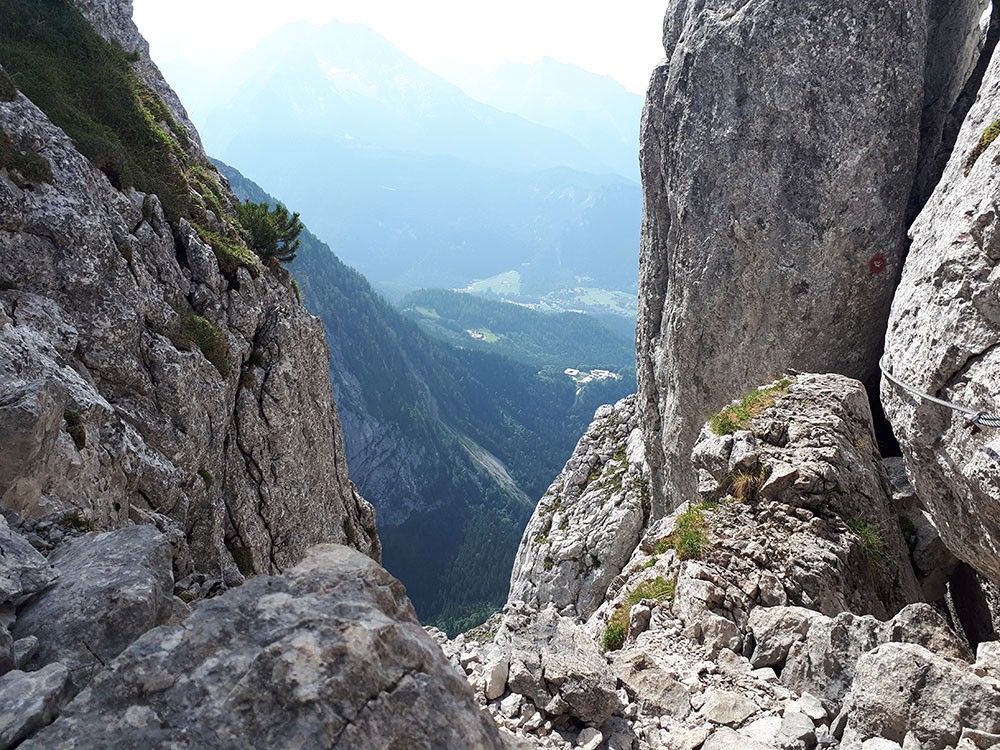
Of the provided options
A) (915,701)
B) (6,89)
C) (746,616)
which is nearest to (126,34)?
(6,89)

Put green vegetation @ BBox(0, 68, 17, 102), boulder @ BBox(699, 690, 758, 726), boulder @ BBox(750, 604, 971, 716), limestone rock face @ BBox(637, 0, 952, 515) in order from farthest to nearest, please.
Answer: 1. limestone rock face @ BBox(637, 0, 952, 515)
2. green vegetation @ BBox(0, 68, 17, 102)
3. boulder @ BBox(750, 604, 971, 716)
4. boulder @ BBox(699, 690, 758, 726)

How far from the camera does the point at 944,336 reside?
13875mm

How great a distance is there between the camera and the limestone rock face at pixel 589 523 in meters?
39.5

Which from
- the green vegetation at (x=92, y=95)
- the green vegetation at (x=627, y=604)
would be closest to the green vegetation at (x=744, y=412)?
the green vegetation at (x=627, y=604)

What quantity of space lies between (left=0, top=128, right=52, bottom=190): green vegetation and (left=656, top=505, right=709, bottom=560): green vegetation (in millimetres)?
21569

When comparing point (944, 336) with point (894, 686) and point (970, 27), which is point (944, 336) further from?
point (970, 27)

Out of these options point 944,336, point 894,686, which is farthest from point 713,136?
point 894,686

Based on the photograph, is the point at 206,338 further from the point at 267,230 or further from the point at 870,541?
the point at 870,541

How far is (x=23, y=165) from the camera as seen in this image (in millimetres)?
19500

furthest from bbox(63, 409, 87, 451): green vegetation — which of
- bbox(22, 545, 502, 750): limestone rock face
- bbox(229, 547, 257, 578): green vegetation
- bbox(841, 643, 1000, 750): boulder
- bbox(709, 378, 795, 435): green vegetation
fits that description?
bbox(709, 378, 795, 435): green vegetation

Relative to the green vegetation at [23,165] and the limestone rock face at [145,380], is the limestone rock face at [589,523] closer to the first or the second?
the limestone rock face at [145,380]

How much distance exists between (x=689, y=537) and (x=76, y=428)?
1436 cm

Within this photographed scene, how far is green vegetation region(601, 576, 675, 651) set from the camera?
45.1 feet

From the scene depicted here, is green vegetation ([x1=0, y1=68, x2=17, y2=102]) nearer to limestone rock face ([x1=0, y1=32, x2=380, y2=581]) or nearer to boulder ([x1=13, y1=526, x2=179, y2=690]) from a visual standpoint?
limestone rock face ([x1=0, y1=32, x2=380, y2=581])
